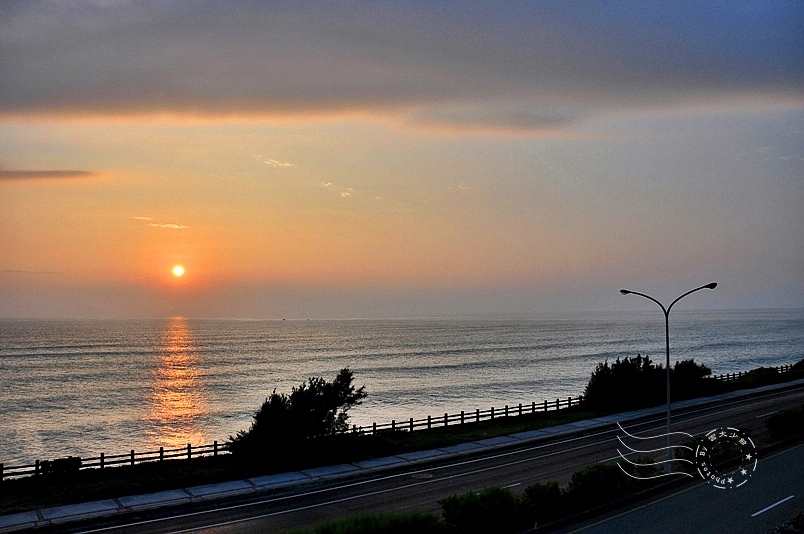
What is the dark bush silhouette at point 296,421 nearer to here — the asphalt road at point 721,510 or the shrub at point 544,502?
the shrub at point 544,502

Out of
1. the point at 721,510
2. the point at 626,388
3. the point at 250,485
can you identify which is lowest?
the point at 250,485

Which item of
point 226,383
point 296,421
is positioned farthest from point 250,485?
point 226,383

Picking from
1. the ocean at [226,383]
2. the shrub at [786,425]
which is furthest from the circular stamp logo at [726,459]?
the ocean at [226,383]

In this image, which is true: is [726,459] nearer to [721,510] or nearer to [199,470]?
[721,510]

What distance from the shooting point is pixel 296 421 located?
34812 mm

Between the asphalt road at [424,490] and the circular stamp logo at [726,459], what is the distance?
64 centimetres

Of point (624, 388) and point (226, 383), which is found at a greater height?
point (624, 388)

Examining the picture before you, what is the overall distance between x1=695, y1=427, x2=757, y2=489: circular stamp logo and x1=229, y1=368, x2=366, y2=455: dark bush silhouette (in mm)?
17289

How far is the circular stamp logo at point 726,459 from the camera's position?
28.4m

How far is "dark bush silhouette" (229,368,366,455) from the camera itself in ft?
110

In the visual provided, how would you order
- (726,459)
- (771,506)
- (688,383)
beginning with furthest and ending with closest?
(688,383) < (726,459) < (771,506)

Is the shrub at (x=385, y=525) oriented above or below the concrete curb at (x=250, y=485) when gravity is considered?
above

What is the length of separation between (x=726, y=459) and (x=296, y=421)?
20230 millimetres

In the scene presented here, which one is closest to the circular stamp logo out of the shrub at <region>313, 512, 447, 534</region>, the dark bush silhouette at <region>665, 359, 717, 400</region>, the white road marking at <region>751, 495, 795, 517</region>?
the white road marking at <region>751, 495, 795, 517</region>
